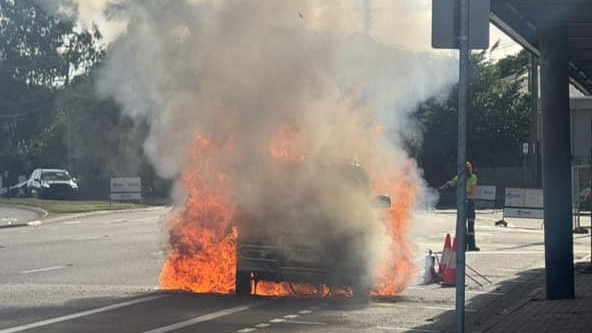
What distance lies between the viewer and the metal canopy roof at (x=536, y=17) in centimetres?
1341

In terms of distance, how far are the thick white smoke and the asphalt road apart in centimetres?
124

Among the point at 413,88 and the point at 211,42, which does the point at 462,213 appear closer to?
the point at 211,42

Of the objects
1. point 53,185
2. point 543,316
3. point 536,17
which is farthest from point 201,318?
point 53,185

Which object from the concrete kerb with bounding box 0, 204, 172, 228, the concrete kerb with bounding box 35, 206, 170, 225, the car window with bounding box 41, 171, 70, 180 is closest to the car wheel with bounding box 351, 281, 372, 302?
the concrete kerb with bounding box 0, 204, 172, 228

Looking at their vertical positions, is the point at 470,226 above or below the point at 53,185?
below

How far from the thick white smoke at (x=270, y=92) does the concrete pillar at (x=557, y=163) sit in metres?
2.24

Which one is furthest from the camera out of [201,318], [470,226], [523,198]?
[523,198]

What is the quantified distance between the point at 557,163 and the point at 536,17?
192cm

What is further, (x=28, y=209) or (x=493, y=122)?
(x=493, y=122)

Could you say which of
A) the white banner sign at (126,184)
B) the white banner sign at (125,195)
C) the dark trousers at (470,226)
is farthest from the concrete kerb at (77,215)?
→ the dark trousers at (470,226)

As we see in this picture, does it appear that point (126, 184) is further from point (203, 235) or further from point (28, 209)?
point (203, 235)

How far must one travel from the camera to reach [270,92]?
581 inches

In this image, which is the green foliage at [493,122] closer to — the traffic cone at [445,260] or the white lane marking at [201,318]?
the traffic cone at [445,260]

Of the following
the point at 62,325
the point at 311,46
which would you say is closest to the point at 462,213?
the point at 62,325
